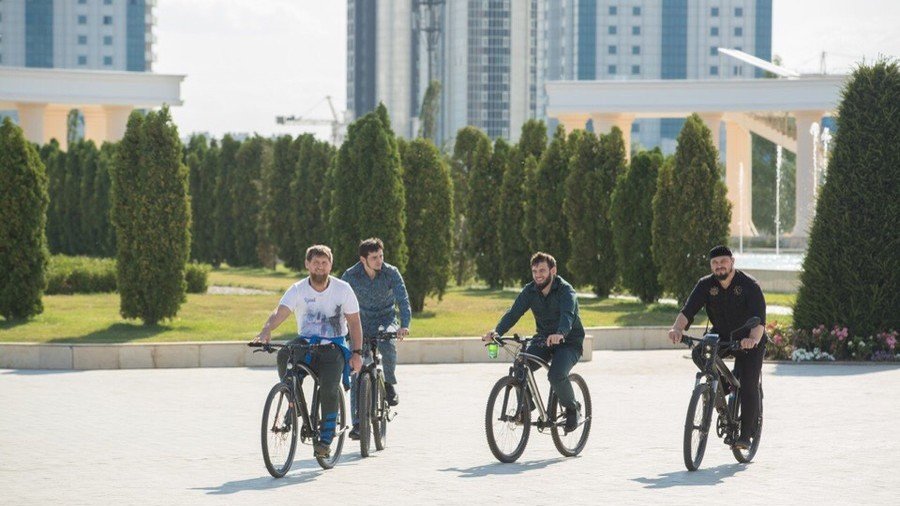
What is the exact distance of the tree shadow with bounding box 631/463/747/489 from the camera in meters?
10.6

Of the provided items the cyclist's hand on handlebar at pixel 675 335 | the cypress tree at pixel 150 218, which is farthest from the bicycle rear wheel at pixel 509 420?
the cypress tree at pixel 150 218

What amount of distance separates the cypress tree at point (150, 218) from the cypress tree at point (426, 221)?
413cm

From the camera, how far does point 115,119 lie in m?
53.2

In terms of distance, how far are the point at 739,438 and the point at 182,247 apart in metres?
12.8

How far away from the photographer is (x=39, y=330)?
21516 mm

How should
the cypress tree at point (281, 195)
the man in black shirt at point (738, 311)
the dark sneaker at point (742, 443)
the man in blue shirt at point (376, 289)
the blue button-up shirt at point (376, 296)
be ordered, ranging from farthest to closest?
the cypress tree at point (281, 195) < the blue button-up shirt at point (376, 296) < the man in blue shirt at point (376, 289) < the man in black shirt at point (738, 311) < the dark sneaker at point (742, 443)

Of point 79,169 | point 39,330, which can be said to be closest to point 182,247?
point 39,330

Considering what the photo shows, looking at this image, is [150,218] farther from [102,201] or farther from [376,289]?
[102,201]

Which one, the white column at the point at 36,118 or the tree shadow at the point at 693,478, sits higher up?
the white column at the point at 36,118

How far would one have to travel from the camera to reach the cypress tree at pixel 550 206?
31.2m

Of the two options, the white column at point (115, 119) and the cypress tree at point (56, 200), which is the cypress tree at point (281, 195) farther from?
the white column at point (115, 119)

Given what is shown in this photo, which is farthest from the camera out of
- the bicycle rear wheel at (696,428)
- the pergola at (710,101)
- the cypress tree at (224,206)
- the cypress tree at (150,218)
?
the pergola at (710,101)

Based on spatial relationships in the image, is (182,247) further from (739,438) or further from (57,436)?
(739,438)

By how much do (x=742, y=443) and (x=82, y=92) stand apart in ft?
143
